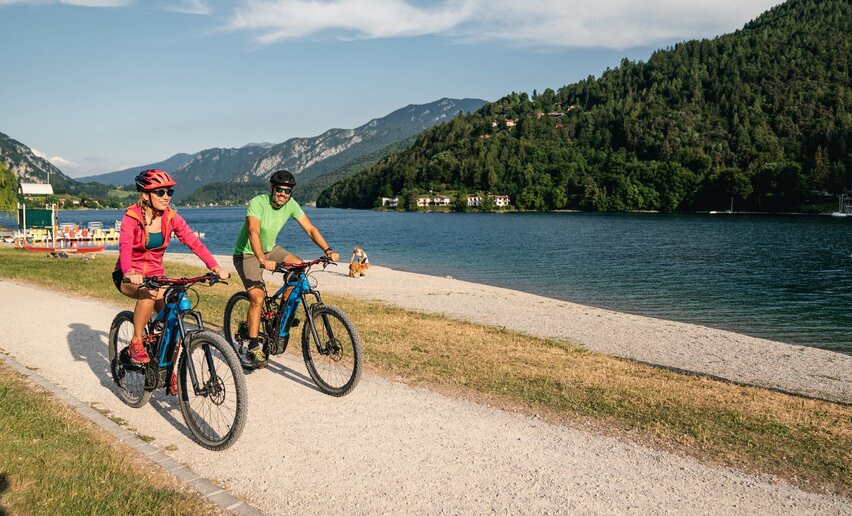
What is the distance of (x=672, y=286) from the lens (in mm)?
29547

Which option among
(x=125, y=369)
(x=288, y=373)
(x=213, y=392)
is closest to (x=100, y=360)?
(x=125, y=369)

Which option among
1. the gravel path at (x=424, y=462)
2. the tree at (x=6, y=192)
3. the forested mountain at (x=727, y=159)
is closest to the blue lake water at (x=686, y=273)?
the gravel path at (x=424, y=462)

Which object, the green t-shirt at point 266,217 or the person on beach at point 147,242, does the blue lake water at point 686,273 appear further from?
the person on beach at point 147,242

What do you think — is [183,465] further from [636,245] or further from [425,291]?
[636,245]

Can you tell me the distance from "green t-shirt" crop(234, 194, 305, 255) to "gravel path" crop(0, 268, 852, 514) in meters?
1.81

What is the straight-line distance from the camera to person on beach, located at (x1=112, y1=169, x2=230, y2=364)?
19.4 ft

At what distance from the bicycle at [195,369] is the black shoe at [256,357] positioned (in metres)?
1.54

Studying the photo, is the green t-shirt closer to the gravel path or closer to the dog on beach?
the gravel path

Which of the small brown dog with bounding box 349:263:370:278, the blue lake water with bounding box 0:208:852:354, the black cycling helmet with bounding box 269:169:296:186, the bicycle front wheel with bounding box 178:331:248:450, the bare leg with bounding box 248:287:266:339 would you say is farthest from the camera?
the small brown dog with bounding box 349:263:370:278

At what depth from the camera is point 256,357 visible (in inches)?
307

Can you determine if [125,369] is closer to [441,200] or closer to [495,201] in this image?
[495,201]

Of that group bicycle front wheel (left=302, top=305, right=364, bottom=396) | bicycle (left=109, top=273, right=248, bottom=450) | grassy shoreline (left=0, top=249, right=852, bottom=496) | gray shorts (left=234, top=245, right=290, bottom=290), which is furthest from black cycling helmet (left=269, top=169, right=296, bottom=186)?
grassy shoreline (left=0, top=249, right=852, bottom=496)

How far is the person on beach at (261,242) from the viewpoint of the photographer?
7.37 m

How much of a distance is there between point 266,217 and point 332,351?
192 centimetres
